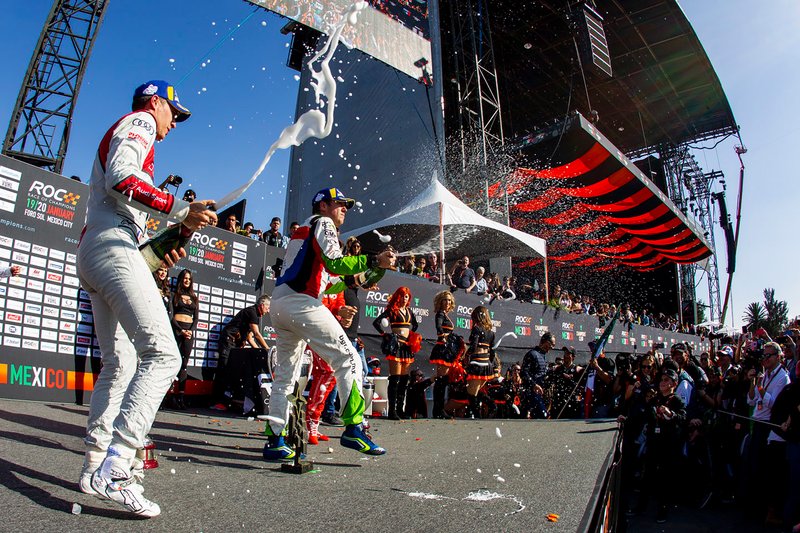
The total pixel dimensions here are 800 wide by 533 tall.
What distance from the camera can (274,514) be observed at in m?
2.25

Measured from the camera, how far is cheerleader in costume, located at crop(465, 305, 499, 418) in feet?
26.1

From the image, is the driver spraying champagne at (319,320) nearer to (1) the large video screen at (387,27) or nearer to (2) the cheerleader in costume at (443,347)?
(2) the cheerleader in costume at (443,347)

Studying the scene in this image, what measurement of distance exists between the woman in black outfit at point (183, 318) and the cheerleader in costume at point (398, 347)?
2.49 m

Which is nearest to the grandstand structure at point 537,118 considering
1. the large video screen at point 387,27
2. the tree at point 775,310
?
the large video screen at point 387,27

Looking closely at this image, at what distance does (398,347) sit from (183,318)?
109 inches

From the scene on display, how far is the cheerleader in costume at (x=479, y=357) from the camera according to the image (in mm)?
7949

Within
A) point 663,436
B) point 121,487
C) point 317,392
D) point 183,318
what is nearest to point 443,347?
point 663,436

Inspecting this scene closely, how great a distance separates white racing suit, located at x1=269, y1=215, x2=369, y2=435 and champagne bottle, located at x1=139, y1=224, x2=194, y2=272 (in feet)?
3.53

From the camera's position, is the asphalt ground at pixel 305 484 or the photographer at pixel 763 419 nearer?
the asphalt ground at pixel 305 484

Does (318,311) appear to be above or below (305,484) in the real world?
above

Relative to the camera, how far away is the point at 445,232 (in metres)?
14.3

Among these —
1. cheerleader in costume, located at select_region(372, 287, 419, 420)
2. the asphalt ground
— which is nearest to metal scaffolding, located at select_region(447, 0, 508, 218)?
cheerleader in costume, located at select_region(372, 287, 419, 420)

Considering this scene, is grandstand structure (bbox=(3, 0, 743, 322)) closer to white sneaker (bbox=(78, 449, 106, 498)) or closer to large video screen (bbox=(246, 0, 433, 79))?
large video screen (bbox=(246, 0, 433, 79))

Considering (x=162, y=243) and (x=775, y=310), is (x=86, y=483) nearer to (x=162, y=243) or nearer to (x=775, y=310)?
(x=162, y=243)
